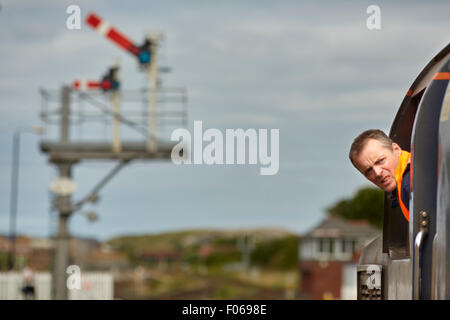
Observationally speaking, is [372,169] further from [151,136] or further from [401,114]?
[151,136]

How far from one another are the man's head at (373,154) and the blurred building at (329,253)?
56.8 m

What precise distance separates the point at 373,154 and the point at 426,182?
293mm

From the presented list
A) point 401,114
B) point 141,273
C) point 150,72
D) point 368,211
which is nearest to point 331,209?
point 368,211

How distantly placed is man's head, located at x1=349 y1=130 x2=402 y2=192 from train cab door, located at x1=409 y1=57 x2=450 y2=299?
15 cm

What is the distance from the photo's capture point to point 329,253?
6359cm

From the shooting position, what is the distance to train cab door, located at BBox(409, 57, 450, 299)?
3.06 metres

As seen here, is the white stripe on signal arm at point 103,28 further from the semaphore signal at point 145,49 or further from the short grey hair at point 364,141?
the short grey hair at point 364,141

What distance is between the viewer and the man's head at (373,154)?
11.0ft

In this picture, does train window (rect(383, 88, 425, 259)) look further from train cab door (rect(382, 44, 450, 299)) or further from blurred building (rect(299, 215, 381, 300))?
blurred building (rect(299, 215, 381, 300))

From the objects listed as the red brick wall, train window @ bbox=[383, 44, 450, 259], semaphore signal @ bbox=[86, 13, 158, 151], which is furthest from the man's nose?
the red brick wall

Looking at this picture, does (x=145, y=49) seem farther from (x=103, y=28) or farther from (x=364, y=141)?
(x=364, y=141)

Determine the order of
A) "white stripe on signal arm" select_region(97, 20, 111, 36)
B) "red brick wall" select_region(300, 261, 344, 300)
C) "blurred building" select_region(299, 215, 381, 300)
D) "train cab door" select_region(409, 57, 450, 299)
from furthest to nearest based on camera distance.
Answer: "blurred building" select_region(299, 215, 381, 300) < "red brick wall" select_region(300, 261, 344, 300) < "white stripe on signal arm" select_region(97, 20, 111, 36) < "train cab door" select_region(409, 57, 450, 299)

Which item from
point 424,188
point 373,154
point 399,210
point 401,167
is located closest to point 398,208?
point 399,210

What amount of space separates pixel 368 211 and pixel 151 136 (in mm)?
70838
